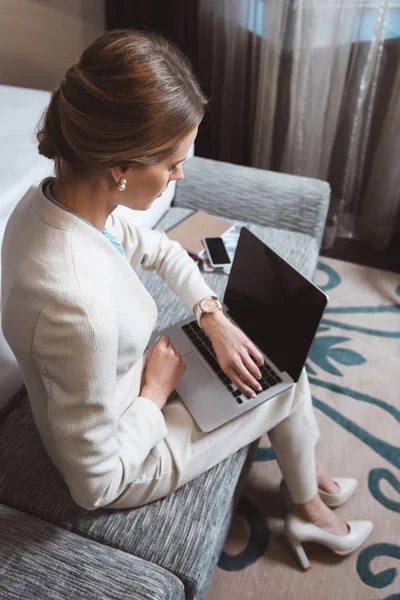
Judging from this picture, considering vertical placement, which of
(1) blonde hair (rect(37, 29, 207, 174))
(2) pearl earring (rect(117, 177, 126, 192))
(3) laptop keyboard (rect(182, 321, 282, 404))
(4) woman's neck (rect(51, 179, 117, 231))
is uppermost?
(1) blonde hair (rect(37, 29, 207, 174))

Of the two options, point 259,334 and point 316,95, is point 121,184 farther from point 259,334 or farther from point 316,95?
point 316,95

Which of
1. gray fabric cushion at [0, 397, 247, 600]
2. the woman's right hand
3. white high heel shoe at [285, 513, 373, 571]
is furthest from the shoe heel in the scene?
the woman's right hand

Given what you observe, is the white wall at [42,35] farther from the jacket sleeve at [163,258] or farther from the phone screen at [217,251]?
the jacket sleeve at [163,258]

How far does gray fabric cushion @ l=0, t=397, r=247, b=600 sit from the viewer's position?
33.7 inches

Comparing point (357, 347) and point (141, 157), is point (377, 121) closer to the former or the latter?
point (357, 347)

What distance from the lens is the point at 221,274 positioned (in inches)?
58.8

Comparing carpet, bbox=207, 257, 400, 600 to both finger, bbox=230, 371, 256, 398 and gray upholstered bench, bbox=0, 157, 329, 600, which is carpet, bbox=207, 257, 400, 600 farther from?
finger, bbox=230, 371, 256, 398

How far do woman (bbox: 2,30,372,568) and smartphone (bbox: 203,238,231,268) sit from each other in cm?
65

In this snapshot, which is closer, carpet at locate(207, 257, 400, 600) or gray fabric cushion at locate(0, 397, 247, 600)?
gray fabric cushion at locate(0, 397, 247, 600)

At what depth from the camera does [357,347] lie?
1.80 meters

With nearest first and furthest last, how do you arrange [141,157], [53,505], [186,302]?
[141,157], [53,505], [186,302]

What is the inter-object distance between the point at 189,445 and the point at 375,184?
171 cm

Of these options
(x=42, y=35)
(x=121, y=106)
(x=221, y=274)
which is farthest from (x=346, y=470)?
(x=42, y=35)

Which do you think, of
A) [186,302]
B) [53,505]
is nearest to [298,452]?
[186,302]
